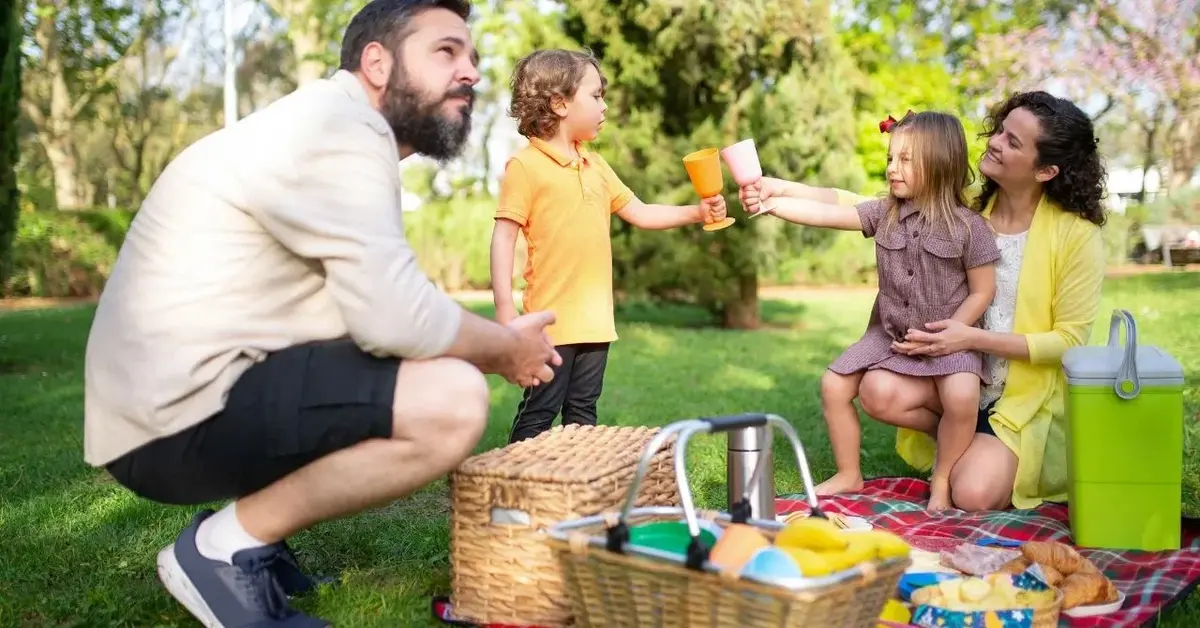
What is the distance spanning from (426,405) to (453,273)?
14.8 m

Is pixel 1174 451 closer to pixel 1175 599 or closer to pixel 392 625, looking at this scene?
pixel 1175 599

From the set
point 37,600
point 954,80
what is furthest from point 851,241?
point 37,600

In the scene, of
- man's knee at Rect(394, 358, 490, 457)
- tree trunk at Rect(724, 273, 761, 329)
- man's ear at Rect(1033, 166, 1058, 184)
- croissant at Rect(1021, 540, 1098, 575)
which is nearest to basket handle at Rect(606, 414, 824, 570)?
man's knee at Rect(394, 358, 490, 457)

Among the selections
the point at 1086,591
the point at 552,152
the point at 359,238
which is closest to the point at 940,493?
the point at 1086,591

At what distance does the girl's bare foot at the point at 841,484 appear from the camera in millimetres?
3705

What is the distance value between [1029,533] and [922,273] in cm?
94

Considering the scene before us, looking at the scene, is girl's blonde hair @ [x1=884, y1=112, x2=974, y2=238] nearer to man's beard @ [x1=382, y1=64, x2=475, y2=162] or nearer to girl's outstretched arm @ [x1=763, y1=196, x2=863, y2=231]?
girl's outstretched arm @ [x1=763, y1=196, x2=863, y2=231]

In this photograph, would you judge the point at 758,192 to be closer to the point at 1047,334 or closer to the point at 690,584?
the point at 1047,334

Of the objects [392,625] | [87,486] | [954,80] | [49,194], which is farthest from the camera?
[49,194]

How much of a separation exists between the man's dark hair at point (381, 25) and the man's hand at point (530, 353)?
0.72 meters

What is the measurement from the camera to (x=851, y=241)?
15.6 metres

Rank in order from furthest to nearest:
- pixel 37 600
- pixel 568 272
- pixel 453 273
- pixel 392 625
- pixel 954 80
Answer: pixel 453 273, pixel 954 80, pixel 568 272, pixel 37 600, pixel 392 625

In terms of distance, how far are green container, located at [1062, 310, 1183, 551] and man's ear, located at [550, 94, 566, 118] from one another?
1.91m

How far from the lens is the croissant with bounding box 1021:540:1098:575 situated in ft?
8.56
